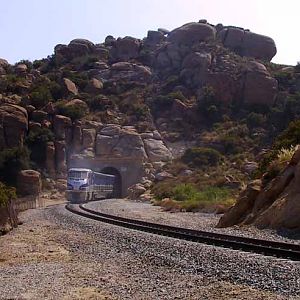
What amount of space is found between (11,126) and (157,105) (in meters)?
29.6

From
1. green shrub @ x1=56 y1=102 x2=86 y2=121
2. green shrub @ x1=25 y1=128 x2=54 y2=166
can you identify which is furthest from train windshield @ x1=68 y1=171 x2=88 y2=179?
green shrub @ x1=56 y1=102 x2=86 y2=121

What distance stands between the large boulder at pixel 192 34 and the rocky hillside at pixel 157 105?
0.22 m

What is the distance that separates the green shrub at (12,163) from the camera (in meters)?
65.2

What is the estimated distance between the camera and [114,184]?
72188 millimetres

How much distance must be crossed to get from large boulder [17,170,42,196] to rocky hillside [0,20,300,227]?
204 cm

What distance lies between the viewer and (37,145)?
73.1m

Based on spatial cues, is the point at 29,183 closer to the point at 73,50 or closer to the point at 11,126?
the point at 11,126

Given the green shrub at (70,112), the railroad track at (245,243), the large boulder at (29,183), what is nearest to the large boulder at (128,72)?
the green shrub at (70,112)

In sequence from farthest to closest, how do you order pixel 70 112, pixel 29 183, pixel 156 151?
pixel 70 112
pixel 156 151
pixel 29 183

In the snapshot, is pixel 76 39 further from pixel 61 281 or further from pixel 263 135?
pixel 61 281

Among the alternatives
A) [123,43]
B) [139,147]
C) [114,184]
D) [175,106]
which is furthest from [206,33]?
[114,184]

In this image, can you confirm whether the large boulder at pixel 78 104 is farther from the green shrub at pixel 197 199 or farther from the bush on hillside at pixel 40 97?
the green shrub at pixel 197 199

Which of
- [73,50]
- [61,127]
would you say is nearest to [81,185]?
[61,127]

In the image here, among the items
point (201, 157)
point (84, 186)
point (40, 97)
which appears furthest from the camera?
point (40, 97)
